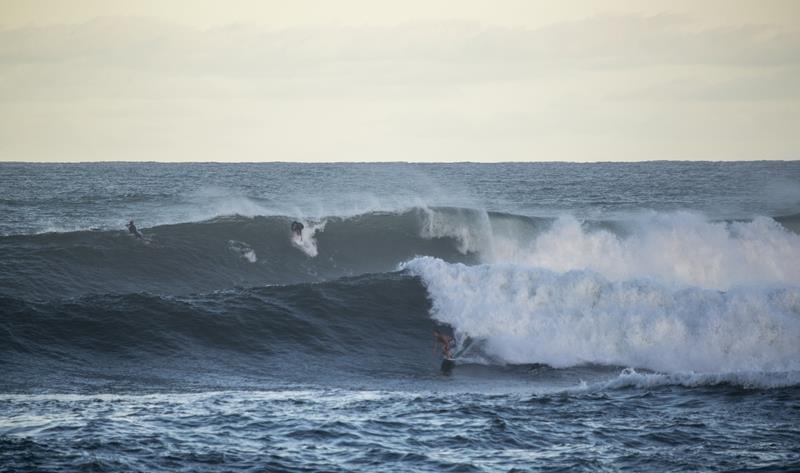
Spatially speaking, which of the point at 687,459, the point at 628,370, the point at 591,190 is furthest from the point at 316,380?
the point at 591,190

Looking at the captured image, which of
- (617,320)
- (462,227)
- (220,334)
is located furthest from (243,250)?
(617,320)

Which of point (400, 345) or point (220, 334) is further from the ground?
point (220, 334)

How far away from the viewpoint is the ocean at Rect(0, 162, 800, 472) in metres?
12.0

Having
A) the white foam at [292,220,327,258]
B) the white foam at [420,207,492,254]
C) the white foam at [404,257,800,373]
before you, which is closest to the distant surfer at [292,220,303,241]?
the white foam at [292,220,327,258]

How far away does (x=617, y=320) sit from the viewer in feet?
69.3

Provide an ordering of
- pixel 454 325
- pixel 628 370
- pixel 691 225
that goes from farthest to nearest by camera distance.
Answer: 1. pixel 691 225
2. pixel 454 325
3. pixel 628 370

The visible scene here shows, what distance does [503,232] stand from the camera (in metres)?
33.7

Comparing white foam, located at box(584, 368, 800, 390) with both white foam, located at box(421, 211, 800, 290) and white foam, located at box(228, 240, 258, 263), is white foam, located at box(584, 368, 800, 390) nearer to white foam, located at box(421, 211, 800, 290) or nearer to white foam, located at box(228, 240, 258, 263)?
white foam, located at box(421, 211, 800, 290)

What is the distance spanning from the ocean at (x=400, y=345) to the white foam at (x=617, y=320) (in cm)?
6

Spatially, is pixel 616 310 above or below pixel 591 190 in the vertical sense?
below

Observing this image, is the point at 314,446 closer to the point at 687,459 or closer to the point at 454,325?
the point at 687,459

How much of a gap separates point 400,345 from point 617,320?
5.20 m

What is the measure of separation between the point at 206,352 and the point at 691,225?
1981cm

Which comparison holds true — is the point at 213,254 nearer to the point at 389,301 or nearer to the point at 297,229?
the point at 297,229
